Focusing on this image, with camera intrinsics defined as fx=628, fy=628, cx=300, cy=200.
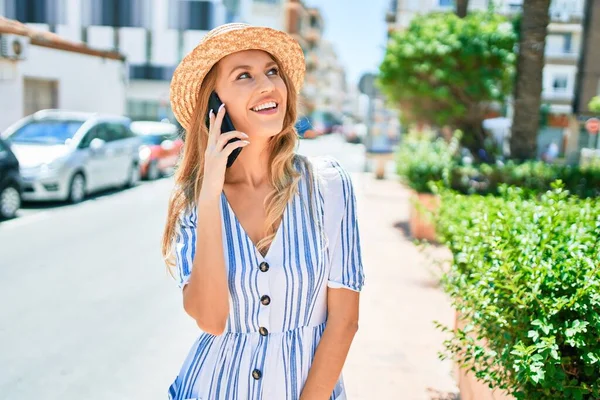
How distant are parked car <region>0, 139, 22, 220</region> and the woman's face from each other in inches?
362

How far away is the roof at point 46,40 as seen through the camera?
17.4m

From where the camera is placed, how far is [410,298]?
6504 millimetres

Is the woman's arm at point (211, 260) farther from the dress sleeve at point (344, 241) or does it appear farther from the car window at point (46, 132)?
the car window at point (46, 132)

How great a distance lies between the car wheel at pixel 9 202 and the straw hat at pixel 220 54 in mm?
9094

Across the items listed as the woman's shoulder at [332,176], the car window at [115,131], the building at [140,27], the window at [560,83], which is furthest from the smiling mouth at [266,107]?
the window at [560,83]

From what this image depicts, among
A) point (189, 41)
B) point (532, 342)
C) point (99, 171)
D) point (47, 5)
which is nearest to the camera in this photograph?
point (532, 342)

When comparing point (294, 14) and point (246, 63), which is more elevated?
point (294, 14)

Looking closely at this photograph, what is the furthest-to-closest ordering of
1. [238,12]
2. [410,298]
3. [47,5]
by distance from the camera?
[238,12] → [47,5] → [410,298]

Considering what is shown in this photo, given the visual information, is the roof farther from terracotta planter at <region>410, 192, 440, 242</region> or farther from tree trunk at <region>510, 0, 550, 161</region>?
tree trunk at <region>510, 0, 550, 161</region>

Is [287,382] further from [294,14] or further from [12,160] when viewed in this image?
[294,14]

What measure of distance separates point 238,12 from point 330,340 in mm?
44070

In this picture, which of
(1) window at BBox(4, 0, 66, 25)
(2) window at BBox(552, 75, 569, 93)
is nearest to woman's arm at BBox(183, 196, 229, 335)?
(1) window at BBox(4, 0, 66, 25)

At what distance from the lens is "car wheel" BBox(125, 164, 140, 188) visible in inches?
599

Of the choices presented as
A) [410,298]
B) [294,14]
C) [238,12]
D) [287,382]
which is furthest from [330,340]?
[294,14]
